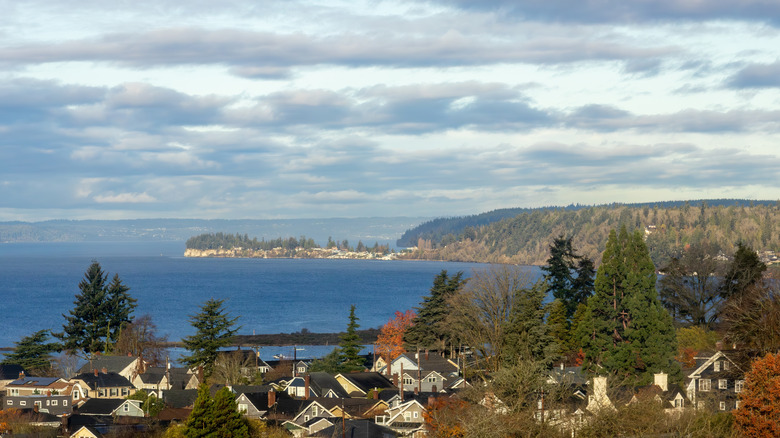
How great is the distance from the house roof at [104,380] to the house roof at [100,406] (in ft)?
26.2

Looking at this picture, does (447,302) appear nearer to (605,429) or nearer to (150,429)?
(150,429)

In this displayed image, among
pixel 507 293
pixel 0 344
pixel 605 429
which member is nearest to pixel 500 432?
pixel 605 429

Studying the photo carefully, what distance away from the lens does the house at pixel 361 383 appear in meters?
63.5

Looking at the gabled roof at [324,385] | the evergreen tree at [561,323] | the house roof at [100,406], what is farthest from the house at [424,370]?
the house roof at [100,406]

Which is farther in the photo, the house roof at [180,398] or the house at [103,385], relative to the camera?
the house at [103,385]

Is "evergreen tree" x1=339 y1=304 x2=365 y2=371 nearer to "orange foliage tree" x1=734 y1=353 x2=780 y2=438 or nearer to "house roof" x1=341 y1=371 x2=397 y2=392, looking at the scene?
"house roof" x1=341 y1=371 x2=397 y2=392

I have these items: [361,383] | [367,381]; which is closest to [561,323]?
[367,381]

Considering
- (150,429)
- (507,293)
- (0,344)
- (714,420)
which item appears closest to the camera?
(714,420)

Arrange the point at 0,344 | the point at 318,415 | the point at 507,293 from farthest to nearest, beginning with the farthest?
the point at 0,344 → the point at 507,293 → the point at 318,415

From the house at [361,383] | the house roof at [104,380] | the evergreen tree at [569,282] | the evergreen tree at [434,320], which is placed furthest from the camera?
the evergreen tree at [434,320]

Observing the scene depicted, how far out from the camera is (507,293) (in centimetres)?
5812

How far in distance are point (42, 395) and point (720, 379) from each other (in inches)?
1745

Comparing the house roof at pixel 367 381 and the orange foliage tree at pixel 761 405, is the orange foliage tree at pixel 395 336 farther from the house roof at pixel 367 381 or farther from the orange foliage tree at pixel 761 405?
the orange foliage tree at pixel 761 405

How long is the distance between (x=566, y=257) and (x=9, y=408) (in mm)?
44076
